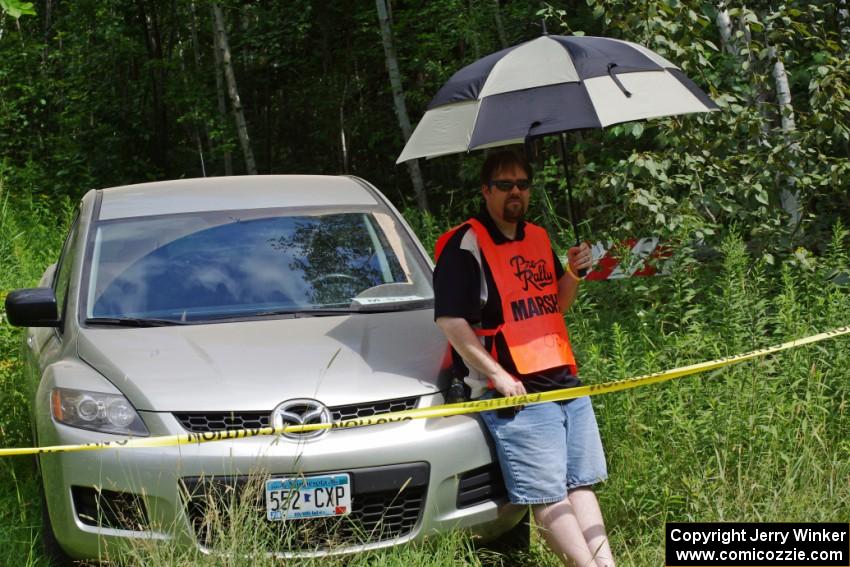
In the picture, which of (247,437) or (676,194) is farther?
(676,194)

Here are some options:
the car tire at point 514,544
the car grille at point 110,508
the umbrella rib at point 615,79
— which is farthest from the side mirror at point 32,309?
the umbrella rib at point 615,79

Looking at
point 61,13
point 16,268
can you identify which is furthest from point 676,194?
point 61,13

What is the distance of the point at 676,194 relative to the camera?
6.76 meters

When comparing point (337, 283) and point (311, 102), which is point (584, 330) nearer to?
point (337, 283)

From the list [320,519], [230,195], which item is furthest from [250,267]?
[320,519]

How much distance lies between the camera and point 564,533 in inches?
158

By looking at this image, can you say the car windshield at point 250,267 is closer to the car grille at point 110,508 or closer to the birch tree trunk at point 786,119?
the car grille at point 110,508

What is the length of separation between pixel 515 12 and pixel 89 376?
12.4 metres

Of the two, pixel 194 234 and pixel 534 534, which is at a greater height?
pixel 194 234

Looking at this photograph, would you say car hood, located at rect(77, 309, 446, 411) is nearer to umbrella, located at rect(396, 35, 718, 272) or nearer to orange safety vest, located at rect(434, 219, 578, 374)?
orange safety vest, located at rect(434, 219, 578, 374)

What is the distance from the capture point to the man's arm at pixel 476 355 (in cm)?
411

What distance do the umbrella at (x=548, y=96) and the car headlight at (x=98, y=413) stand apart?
145 cm

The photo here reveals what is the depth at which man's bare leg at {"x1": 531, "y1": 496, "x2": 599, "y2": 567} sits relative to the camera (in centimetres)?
394

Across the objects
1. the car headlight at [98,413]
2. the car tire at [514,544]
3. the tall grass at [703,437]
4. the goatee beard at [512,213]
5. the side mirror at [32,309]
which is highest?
the goatee beard at [512,213]
